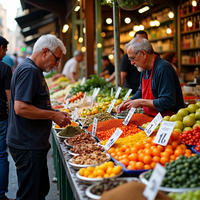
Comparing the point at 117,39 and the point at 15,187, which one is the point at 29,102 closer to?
the point at 15,187

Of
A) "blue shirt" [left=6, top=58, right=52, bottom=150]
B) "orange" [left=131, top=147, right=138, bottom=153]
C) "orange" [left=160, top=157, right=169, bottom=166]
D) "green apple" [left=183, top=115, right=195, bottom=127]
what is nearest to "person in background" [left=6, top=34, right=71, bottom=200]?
"blue shirt" [left=6, top=58, right=52, bottom=150]

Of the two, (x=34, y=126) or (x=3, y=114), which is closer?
(x=34, y=126)

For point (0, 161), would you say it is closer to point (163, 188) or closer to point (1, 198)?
point (1, 198)

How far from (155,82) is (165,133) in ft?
3.67

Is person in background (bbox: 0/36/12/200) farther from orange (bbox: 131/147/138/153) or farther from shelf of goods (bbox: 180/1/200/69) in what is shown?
shelf of goods (bbox: 180/1/200/69)

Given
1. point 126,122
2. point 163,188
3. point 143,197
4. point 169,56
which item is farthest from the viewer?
point 169,56

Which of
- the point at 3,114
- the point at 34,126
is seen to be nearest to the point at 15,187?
the point at 3,114

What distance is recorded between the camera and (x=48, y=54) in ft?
8.61

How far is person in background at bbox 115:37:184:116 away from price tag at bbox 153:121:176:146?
87 cm

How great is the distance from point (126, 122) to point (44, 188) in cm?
117

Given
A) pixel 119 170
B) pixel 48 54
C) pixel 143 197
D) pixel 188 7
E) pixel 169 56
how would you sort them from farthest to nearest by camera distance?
1. pixel 188 7
2. pixel 169 56
3. pixel 48 54
4. pixel 119 170
5. pixel 143 197

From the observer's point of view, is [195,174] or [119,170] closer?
[195,174]

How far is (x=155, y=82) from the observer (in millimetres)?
3195

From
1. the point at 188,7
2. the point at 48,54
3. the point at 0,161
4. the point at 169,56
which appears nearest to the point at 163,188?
the point at 48,54
